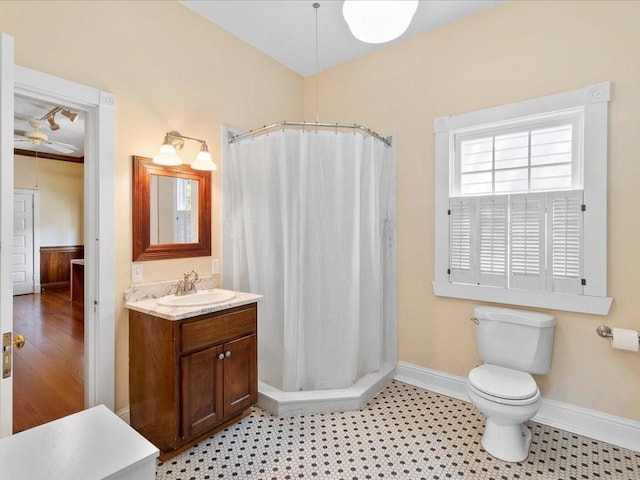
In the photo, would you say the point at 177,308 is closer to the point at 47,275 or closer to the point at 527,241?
the point at 527,241

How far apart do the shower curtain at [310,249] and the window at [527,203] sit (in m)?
0.61

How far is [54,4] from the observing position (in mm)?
1791

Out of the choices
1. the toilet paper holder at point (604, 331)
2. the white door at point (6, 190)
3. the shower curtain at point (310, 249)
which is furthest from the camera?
the shower curtain at point (310, 249)

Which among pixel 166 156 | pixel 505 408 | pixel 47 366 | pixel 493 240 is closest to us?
pixel 505 408

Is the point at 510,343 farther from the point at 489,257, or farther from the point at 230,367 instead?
the point at 230,367

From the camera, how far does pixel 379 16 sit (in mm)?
1525

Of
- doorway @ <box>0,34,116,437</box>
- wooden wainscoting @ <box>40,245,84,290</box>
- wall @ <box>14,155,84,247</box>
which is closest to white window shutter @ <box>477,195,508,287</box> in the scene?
doorway @ <box>0,34,116,437</box>

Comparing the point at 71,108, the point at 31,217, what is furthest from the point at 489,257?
the point at 31,217

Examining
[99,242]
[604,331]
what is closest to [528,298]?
[604,331]

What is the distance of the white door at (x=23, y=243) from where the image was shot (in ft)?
19.8

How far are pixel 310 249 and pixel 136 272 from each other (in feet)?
3.81

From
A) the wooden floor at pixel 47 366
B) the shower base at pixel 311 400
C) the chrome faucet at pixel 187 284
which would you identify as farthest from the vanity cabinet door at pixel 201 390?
the wooden floor at pixel 47 366

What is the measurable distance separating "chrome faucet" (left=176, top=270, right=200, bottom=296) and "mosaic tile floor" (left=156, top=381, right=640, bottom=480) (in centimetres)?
95

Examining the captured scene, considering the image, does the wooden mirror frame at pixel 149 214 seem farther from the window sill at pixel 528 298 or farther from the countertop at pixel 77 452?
the window sill at pixel 528 298
